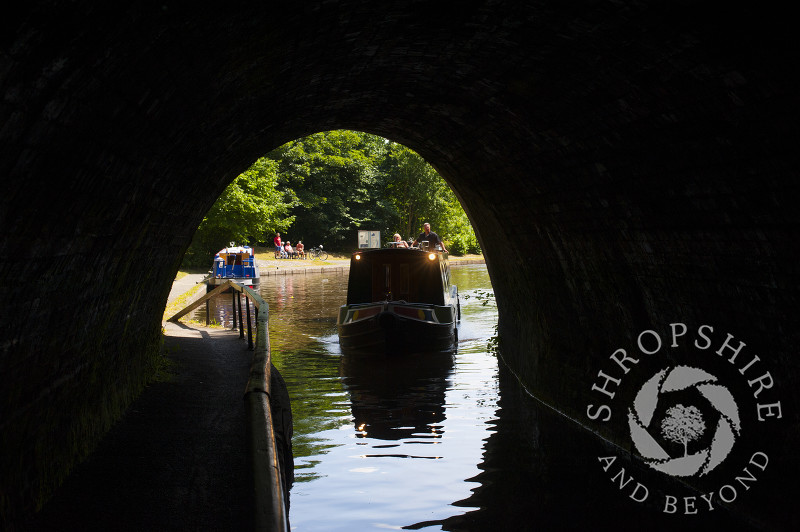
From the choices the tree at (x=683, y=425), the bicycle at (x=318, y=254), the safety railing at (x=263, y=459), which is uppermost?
the bicycle at (x=318, y=254)

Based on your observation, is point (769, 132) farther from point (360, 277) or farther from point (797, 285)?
point (360, 277)

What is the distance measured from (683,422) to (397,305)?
9.33m

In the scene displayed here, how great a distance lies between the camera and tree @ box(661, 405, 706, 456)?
23.7 ft

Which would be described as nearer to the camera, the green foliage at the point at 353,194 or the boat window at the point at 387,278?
the boat window at the point at 387,278

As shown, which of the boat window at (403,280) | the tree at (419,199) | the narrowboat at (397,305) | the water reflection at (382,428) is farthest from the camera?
the tree at (419,199)

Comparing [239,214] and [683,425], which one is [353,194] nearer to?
[239,214]

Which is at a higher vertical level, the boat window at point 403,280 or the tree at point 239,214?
the tree at point 239,214

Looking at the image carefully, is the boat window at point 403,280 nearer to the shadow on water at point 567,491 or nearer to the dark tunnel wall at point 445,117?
the shadow on water at point 567,491

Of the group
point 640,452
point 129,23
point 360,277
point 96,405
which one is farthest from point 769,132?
point 360,277

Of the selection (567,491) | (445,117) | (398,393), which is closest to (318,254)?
(398,393)

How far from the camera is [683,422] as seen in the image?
24.7 feet

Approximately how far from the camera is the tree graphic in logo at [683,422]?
6750 mm

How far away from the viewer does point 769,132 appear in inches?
187
